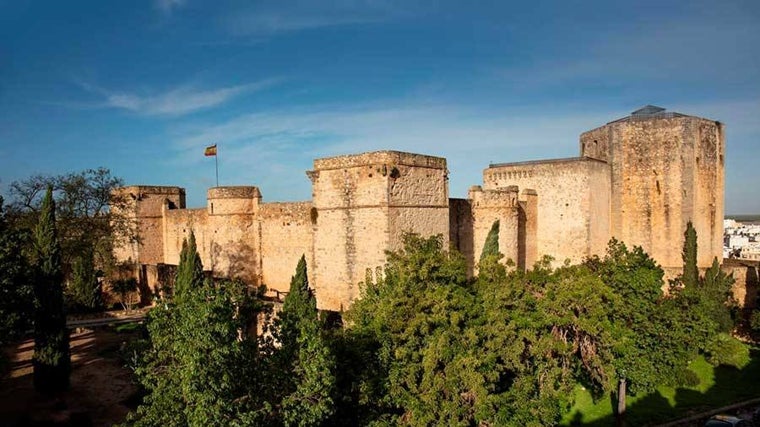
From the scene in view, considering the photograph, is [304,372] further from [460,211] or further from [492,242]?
[460,211]

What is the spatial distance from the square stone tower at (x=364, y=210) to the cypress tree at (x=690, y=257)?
1313cm

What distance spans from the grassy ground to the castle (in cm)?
569

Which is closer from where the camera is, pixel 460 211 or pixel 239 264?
pixel 460 211

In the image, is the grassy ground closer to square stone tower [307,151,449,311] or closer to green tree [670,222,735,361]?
green tree [670,222,735,361]

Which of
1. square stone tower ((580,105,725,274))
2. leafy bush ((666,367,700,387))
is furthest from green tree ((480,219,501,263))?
square stone tower ((580,105,725,274))

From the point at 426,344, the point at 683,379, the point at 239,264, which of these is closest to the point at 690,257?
the point at 683,379

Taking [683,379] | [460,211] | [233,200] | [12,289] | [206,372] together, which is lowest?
[683,379]

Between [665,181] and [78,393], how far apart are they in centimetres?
2532

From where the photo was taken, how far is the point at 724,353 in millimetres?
20125

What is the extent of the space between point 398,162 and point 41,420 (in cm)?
1159

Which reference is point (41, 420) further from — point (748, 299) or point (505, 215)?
point (748, 299)

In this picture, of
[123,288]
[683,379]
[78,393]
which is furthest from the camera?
[123,288]

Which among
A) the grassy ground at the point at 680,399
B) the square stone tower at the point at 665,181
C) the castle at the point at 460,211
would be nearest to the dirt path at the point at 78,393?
the castle at the point at 460,211

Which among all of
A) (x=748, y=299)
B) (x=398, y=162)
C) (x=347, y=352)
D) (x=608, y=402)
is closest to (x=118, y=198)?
(x=398, y=162)
